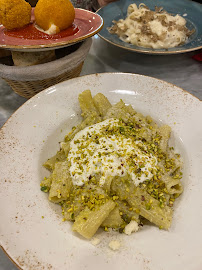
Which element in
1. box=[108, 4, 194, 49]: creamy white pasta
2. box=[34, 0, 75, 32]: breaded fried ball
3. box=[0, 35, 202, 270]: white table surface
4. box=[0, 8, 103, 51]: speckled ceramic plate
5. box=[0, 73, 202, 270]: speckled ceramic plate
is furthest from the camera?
box=[108, 4, 194, 49]: creamy white pasta

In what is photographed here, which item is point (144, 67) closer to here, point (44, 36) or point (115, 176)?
point (44, 36)

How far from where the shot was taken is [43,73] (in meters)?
1.74

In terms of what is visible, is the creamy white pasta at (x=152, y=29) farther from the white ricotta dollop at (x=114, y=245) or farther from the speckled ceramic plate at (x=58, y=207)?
the white ricotta dollop at (x=114, y=245)

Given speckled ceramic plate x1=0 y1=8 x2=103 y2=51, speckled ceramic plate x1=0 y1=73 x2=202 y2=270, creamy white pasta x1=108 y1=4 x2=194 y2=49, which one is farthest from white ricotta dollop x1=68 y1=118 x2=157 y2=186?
creamy white pasta x1=108 y1=4 x2=194 y2=49

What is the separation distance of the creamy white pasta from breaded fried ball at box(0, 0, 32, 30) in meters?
1.05

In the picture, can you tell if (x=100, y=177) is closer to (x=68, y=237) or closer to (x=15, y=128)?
(x=68, y=237)

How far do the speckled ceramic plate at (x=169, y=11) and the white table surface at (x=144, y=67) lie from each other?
0.68ft

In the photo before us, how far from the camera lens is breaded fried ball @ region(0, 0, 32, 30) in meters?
1.74

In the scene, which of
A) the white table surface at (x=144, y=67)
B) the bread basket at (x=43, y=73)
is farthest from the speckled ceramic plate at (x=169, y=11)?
the bread basket at (x=43, y=73)

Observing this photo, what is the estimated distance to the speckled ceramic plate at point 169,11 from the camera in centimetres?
228

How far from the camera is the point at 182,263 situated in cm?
106

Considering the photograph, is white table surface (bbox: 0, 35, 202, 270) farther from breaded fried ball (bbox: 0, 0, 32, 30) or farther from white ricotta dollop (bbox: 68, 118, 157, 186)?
white ricotta dollop (bbox: 68, 118, 157, 186)

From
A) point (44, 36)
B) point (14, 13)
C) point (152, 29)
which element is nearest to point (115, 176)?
point (44, 36)

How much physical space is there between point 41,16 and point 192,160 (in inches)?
59.1
